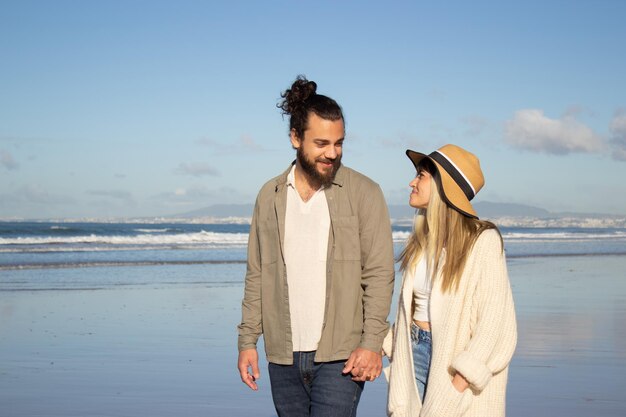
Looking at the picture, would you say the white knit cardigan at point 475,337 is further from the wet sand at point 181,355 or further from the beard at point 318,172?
the wet sand at point 181,355

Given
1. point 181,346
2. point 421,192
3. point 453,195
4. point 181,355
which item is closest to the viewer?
point 453,195

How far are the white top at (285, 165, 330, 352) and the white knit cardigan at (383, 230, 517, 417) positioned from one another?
532 millimetres

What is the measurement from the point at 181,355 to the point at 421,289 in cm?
534

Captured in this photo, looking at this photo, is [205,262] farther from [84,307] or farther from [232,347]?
[232,347]

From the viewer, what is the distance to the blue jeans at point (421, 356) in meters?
3.44

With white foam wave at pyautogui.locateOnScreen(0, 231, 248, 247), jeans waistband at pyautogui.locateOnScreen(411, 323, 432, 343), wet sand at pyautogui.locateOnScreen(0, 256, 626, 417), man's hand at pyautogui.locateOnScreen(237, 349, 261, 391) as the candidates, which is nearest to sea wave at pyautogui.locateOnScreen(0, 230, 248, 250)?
white foam wave at pyautogui.locateOnScreen(0, 231, 248, 247)

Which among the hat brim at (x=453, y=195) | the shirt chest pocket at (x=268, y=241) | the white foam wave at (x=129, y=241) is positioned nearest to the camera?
the hat brim at (x=453, y=195)

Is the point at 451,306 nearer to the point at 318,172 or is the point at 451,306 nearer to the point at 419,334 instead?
the point at 419,334

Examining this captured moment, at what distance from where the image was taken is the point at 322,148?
3.64 metres

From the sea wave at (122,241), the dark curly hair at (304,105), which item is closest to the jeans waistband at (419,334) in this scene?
the dark curly hair at (304,105)

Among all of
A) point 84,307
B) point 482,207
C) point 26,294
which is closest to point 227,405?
point 84,307

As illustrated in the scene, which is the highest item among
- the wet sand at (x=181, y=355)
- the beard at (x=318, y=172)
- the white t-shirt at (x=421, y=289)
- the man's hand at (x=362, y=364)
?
A: the beard at (x=318, y=172)

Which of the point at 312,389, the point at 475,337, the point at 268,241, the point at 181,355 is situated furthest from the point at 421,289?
the point at 181,355

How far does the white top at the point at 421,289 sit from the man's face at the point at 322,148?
56cm
